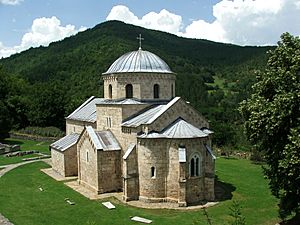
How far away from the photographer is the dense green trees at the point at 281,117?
17750mm

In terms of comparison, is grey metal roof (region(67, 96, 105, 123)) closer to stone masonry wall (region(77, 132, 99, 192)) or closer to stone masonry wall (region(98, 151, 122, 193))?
stone masonry wall (region(77, 132, 99, 192))

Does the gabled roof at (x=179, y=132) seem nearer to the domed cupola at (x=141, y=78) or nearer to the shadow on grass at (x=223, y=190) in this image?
the domed cupola at (x=141, y=78)

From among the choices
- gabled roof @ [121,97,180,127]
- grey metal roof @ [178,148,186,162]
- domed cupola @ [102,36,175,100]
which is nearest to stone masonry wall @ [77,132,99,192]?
gabled roof @ [121,97,180,127]

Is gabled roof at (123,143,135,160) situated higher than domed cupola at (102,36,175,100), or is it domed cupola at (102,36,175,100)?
domed cupola at (102,36,175,100)

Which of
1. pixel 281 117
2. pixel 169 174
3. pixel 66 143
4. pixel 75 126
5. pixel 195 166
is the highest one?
pixel 281 117

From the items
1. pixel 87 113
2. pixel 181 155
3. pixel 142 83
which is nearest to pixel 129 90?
pixel 142 83

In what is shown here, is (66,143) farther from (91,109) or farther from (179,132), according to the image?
(179,132)

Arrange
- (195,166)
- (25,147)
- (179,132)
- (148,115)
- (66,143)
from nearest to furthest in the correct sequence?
1. (179,132)
2. (195,166)
3. (148,115)
4. (66,143)
5. (25,147)

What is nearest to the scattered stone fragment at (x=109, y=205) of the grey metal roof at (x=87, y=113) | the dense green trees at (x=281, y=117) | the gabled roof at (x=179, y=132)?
the gabled roof at (x=179, y=132)

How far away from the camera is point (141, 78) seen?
93.8 feet

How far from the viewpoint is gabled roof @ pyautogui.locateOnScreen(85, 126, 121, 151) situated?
89.6ft

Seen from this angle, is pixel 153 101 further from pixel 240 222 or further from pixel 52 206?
pixel 240 222

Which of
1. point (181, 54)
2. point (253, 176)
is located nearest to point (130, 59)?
point (253, 176)

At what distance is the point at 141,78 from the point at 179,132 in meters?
6.00
